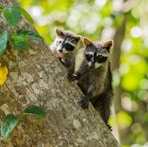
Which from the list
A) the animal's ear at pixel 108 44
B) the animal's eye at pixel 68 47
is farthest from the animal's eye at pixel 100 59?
the animal's eye at pixel 68 47

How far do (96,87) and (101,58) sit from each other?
0.46 meters

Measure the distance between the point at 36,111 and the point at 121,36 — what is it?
475 centimetres

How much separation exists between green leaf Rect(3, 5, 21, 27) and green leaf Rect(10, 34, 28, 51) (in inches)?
6.2

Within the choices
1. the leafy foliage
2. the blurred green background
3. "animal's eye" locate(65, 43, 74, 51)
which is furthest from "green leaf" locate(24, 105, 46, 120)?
the blurred green background

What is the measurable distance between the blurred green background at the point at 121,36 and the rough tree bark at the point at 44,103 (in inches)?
161

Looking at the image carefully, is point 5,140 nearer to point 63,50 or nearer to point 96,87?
point 96,87

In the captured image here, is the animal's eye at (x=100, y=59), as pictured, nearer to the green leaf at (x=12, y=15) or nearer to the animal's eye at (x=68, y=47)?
the animal's eye at (x=68, y=47)

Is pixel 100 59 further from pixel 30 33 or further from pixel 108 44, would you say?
pixel 30 33

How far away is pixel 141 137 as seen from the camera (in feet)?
38.9

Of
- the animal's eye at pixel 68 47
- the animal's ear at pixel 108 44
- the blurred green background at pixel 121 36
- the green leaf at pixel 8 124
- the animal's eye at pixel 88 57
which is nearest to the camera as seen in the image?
the green leaf at pixel 8 124

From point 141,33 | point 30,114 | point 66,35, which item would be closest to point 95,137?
point 30,114

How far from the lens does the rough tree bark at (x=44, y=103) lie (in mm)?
3809

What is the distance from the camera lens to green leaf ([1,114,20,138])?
359 cm

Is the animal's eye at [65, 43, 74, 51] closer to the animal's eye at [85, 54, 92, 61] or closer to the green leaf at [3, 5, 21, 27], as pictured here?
the animal's eye at [85, 54, 92, 61]
